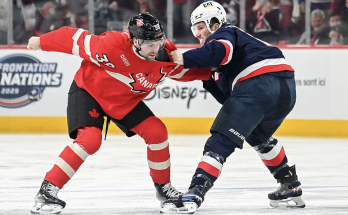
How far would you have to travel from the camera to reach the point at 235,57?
358 centimetres

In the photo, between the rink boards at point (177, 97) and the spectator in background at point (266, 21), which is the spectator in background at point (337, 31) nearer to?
the rink boards at point (177, 97)

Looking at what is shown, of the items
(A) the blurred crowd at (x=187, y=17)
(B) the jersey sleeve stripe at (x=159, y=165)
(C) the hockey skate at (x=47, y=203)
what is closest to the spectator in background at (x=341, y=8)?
(A) the blurred crowd at (x=187, y=17)

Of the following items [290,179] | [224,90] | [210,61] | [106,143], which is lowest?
[106,143]

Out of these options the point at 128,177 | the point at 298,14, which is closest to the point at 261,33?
the point at 298,14

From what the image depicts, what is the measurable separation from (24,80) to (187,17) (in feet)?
7.54

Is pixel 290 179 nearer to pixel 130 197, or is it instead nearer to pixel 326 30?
pixel 130 197

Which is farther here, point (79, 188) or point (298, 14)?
point (298, 14)

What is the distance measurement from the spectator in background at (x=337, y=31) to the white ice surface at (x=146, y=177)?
53.5 inches

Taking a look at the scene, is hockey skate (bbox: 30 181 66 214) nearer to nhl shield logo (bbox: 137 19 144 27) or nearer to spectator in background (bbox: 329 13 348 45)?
nhl shield logo (bbox: 137 19 144 27)

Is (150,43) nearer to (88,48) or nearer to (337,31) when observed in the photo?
(88,48)

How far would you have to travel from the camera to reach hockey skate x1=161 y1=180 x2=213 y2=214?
333cm

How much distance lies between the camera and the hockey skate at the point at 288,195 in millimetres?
3861

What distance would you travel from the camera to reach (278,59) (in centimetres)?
363

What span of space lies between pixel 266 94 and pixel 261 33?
5319mm
